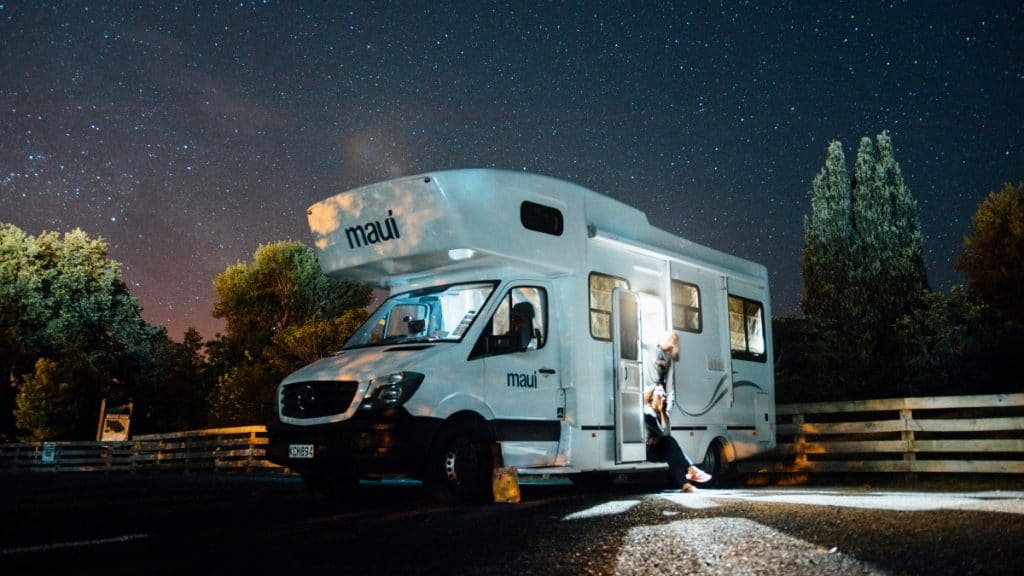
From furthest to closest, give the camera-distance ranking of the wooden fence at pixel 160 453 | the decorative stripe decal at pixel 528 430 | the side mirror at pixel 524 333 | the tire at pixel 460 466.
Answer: the wooden fence at pixel 160 453 → the side mirror at pixel 524 333 → the decorative stripe decal at pixel 528 430 → the tire at pixel 460 466

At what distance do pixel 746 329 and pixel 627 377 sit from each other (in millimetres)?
3222

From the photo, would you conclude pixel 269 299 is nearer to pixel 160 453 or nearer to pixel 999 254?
pixel 160 453

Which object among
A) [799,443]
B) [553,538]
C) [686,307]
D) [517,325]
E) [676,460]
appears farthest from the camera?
[799,443]

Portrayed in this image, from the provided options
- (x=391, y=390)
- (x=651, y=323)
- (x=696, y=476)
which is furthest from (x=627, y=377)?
(x=391, y=390)

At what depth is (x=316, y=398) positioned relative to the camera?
8531 millimetres

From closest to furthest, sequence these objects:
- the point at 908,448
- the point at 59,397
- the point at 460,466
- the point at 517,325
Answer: the point at 460,466
the point at 517,325
the point at 908,448
the point at 59,397

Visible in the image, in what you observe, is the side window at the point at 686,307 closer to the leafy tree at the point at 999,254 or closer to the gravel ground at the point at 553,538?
the gravel ground at the point at 553,538

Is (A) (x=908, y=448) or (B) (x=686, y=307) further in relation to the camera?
(A) (x=908, y=448)

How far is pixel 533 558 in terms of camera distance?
15.5ft

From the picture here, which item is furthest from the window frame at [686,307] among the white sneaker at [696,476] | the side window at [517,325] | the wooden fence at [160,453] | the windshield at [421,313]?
the wooden fence at [160,453]

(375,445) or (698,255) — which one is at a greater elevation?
(698,255)

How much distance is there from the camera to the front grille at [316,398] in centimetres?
833

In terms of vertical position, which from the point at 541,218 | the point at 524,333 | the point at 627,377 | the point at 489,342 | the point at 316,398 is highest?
the point at 541,218

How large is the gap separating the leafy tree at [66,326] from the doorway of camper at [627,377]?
31458mm
